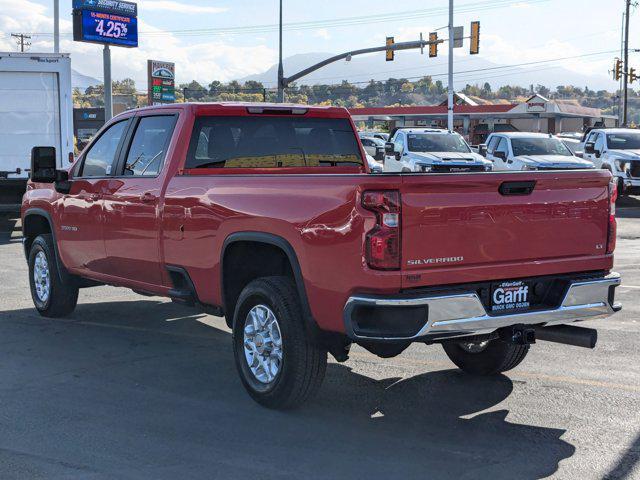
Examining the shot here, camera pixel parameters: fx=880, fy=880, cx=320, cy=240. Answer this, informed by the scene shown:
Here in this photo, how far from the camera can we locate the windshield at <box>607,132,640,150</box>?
23516 mm

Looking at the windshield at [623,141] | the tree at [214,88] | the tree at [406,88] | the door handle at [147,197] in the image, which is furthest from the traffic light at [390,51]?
the tree at [406,88]

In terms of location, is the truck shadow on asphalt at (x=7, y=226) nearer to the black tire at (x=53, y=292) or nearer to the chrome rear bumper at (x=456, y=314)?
the black tire at (x=53, y=292)

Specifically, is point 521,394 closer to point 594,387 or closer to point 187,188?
point 594,387

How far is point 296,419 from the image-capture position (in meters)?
5.48

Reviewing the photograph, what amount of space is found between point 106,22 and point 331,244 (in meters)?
33.0

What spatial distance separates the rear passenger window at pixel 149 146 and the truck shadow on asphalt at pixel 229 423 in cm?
151

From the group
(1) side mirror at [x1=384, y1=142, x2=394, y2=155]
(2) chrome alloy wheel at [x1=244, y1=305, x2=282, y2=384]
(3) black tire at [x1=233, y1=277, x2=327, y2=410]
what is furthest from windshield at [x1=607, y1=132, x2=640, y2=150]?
(3) black tire at [x1=233, y1=277, x2=327, y2=410]

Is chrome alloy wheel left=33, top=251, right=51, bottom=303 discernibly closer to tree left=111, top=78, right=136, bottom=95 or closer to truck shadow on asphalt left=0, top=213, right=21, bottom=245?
truck shadow on asphalt left=0, top=213, right=21, bottom=245

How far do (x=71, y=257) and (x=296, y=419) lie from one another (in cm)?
362

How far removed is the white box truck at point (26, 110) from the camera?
17.1 m

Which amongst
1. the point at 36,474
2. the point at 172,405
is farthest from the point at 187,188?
the point at 36,474

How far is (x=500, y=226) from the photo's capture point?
5.09 meters

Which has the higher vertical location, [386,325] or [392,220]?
[392,220]

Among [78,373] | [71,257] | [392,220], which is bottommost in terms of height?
[78,373]
